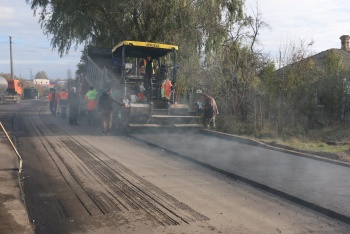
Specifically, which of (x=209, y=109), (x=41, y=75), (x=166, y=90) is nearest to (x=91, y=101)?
(x=166, y=90)

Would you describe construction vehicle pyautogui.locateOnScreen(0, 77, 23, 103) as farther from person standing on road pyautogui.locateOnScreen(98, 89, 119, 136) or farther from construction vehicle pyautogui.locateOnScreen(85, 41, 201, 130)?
person standing on road pyautogui.locateOnScreen(98, 89, 119, 136)

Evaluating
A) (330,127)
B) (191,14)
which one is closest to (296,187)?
(330,127)

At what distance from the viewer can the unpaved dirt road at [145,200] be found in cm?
481

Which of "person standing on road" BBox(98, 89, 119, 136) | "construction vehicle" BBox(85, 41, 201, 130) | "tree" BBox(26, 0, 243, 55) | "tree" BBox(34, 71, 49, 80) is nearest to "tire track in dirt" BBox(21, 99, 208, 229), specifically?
"construction vehicle" BBox(85, 41, 201, 130)

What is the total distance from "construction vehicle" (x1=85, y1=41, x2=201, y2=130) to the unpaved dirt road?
12.6ft

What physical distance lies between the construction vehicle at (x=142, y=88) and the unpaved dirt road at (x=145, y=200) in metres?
3.85

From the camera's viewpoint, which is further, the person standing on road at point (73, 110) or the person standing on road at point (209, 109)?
the person standing on road at point (73, 110)

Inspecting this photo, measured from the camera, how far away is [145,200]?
584 centimetres

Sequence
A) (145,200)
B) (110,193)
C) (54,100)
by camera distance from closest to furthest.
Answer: (145,200) < (110,193) < (54,100)

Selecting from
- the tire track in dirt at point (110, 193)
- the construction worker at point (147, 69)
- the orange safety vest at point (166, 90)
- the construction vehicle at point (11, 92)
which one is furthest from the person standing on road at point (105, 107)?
the construction vehicle at point (11, 92)

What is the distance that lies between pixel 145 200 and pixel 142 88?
884 cm

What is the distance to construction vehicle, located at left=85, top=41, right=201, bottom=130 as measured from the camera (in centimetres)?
1325

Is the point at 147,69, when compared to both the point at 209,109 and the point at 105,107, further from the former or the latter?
the point at 209,109

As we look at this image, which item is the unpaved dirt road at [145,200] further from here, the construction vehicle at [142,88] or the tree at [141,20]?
the tree at [141,20]
